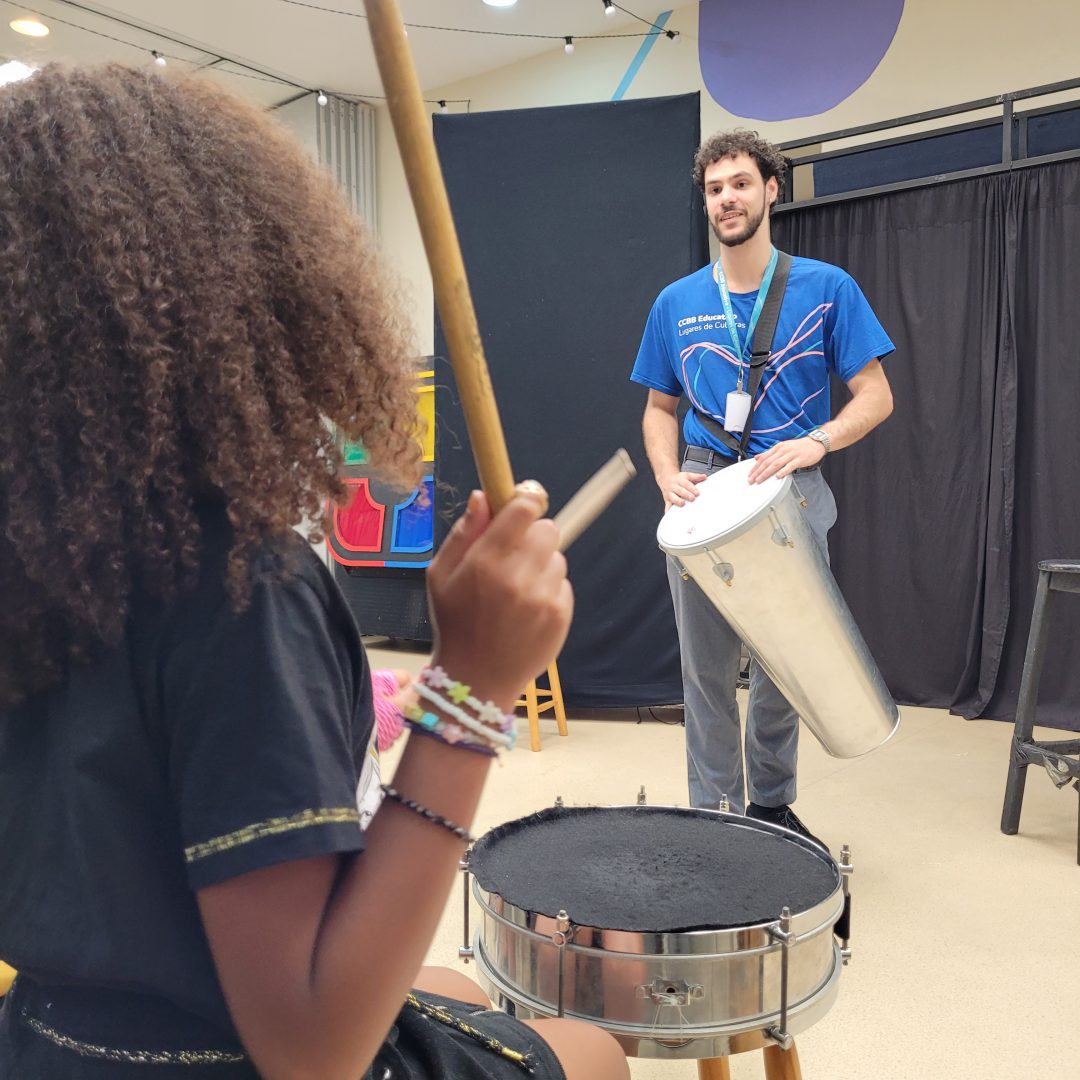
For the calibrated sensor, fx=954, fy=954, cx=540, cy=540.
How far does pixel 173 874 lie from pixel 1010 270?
4.23 meters

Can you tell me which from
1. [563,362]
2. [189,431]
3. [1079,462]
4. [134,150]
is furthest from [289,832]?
[1079,462]

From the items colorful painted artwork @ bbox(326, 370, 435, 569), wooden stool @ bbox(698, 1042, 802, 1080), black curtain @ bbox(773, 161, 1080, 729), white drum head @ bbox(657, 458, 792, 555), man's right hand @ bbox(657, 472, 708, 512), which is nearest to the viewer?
wooden stool @ bbox(698, 1042, 802, 1080)

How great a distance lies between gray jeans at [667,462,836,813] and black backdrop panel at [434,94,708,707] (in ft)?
5.01

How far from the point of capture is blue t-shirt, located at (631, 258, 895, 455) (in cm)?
245

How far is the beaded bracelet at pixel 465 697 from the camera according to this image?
2.01 ft

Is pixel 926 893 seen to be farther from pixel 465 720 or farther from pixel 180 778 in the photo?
Answer: pixel 180 778

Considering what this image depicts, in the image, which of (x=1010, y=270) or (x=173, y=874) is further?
(x=1010, y=270)

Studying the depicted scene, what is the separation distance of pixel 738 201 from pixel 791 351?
437 millimetres

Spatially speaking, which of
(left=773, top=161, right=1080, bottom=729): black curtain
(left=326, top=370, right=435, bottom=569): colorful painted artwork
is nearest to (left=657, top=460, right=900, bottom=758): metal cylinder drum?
(left=773, top=161, right=1080, bottom=729): black curtain

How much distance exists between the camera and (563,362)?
13.5 feet

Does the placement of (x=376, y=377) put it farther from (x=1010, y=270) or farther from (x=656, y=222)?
(x=1010, y=270)

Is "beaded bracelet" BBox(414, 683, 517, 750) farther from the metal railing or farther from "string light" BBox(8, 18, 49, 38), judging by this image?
"string light" BBox(8, 18, 49, 38)

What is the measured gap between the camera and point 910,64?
14.6 feet

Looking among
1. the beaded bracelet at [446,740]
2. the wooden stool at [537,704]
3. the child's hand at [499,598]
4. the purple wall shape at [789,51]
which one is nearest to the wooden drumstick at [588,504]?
the child's hand at [499,598]
